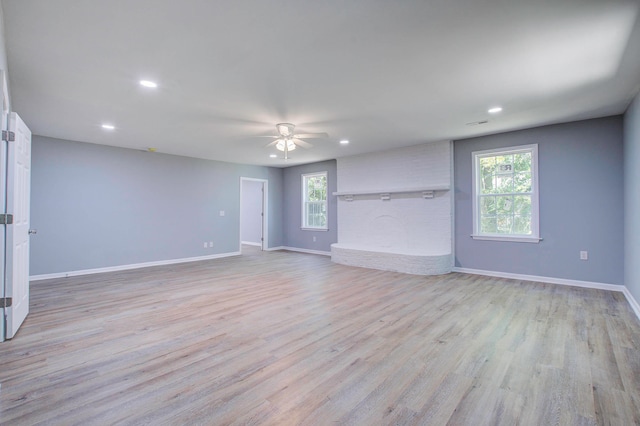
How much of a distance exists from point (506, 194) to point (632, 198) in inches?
65.4

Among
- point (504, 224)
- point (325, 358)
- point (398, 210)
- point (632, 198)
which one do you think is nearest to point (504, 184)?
point (504, 224)

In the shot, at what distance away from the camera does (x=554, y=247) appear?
15.5 feet

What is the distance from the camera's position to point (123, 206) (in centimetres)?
606

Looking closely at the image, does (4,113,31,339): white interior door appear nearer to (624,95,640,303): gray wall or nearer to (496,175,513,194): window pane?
(624,95,640,303): gray wall

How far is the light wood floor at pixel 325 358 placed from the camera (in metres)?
1.76

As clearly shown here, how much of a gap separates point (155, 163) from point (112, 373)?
210 inches

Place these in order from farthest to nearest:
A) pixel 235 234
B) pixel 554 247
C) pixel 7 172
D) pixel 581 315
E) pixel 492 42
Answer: pixel 235 234, pixel 554 247, pixel 581 315, pixel 7 172, pixel 492 42

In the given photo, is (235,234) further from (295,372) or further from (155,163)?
(295,372)

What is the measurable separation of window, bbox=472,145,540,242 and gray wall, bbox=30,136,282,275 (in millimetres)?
5736

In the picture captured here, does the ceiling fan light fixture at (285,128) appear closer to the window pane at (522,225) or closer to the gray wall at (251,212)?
the window pane at (522,225)

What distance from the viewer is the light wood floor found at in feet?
5.77

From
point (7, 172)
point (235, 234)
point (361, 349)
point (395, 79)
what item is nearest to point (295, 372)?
point (361, 349)

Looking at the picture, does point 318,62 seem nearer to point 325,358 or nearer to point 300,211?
point 325,358

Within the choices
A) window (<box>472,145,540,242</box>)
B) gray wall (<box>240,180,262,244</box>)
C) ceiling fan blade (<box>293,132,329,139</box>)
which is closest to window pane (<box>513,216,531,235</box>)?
window (<box>472,145,540,242</box>)
